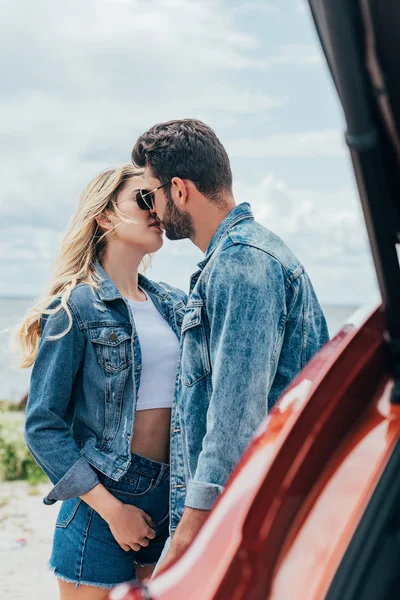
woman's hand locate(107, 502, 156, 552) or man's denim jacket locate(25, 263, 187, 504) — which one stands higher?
man's denim jacket locate(25, 263, 187, 504)

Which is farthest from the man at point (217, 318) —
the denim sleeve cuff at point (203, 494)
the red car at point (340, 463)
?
the red car at point (340, 463)

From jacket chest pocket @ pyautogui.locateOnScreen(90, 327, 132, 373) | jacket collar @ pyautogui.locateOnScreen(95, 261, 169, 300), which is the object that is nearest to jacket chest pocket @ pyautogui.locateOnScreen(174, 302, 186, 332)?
jacket collar @ pyautogui.locateOnScreen(95, 261, 169, 300)

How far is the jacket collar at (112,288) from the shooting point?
2.96 m

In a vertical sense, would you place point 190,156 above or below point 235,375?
above

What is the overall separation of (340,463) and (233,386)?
3.95 feet

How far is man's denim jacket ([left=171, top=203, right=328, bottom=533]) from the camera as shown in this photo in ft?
7.17

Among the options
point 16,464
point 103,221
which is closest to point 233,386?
point 103,221

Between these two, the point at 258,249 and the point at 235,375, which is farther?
the point at 258,249

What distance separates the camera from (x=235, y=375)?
218 centimetres

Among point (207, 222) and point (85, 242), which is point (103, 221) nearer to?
point (85, 242)

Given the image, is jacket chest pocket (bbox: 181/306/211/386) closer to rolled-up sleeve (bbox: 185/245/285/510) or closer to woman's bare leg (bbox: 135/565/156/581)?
rolled-up sleeve (bbox: 185/245/285/510)

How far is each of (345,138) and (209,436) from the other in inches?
54.8

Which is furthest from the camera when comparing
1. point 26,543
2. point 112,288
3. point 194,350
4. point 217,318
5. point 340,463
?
point 26,543

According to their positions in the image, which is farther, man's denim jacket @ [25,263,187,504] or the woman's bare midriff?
the woman's bare midriff
